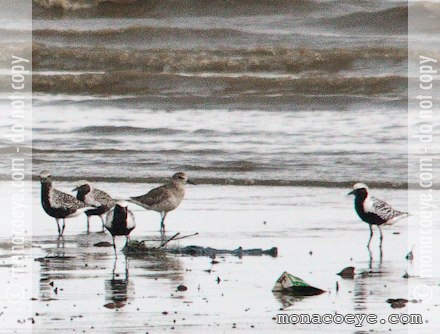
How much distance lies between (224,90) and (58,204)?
9.92m

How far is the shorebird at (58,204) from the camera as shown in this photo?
34.6ft

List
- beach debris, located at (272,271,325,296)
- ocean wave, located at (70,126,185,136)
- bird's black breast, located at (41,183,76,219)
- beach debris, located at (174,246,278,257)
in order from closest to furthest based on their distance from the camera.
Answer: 1. beach debris, located at (272,271,325,296)
2. beach debris, located at (174,246,278,257)
3. bird's black breast, located at (41,183,76,219)
4. ocean wave, located at (70,126,185,136)

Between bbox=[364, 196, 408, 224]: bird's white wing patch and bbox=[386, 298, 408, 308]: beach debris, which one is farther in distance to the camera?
bbox=[364, 196, 408, 224]: bird's white wing patch

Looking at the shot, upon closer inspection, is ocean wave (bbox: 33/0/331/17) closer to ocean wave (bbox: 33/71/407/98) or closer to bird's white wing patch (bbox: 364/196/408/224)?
ocean wave (bbox: 33/71/407/98)

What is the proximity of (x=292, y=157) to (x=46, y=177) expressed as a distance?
429 cm

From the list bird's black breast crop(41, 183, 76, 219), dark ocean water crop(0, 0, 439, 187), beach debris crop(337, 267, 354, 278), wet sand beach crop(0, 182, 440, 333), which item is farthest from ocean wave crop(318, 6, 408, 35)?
beach debris crop(337, 267, 354, 278)

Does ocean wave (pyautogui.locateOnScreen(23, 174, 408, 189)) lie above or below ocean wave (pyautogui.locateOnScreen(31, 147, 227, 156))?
below

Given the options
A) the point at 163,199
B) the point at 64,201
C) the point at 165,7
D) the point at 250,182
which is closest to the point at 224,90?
the point at 250,182

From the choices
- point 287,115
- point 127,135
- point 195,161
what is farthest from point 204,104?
point 195,161

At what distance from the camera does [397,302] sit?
753cm

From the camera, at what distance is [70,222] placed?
11.2 m

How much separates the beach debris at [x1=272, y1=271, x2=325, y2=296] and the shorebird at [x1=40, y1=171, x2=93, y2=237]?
Result: 3106mm

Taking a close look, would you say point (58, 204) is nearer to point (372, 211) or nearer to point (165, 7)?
point (372, 211)

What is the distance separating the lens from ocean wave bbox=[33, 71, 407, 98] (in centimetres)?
1989
